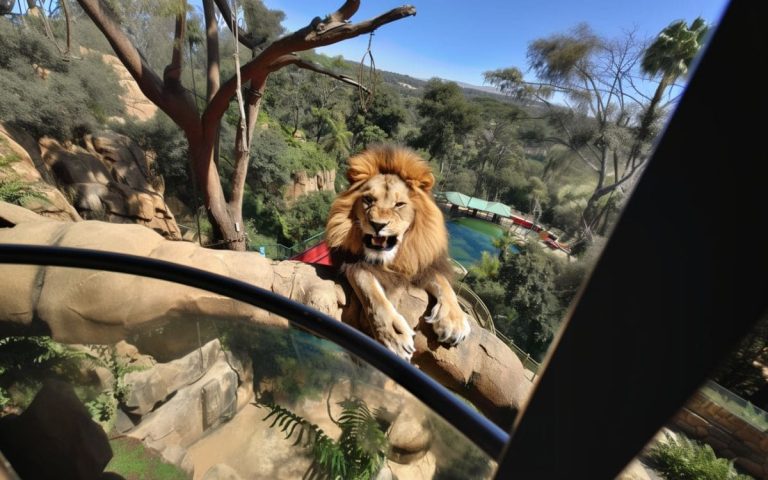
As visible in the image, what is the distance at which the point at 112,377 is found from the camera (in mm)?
833

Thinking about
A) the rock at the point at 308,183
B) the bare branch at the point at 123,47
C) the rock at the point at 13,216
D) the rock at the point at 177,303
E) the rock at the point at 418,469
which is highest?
the bare branch at the point at 123,47

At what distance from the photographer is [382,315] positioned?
1.65 m

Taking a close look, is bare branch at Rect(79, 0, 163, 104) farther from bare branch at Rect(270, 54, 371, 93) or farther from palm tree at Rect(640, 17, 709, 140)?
palm tree at Rect(640, 17, 709, 140)

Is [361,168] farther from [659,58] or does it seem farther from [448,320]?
[659,58]

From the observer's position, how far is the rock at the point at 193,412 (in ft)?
2.43

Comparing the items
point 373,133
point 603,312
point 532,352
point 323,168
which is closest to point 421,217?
point 603,312

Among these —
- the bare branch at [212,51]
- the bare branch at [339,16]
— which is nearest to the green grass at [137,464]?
the bare branch at [339,16]

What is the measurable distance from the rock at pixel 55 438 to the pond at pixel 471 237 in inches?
455

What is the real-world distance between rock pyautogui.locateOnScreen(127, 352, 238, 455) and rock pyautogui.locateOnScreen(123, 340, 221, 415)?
0.05ft

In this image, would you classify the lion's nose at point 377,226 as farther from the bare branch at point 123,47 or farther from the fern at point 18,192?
the fern at point 18,192

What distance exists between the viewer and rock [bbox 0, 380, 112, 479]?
2.46 ft

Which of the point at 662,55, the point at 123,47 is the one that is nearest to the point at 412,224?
the point at 123,47

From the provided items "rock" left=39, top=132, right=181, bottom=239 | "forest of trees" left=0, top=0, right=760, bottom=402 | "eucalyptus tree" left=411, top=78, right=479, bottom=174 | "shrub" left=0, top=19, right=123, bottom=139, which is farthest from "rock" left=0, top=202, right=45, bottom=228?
"eucalyptus tree" left=411, top=78, right=479, bottom=174

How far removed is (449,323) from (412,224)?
0.53m
